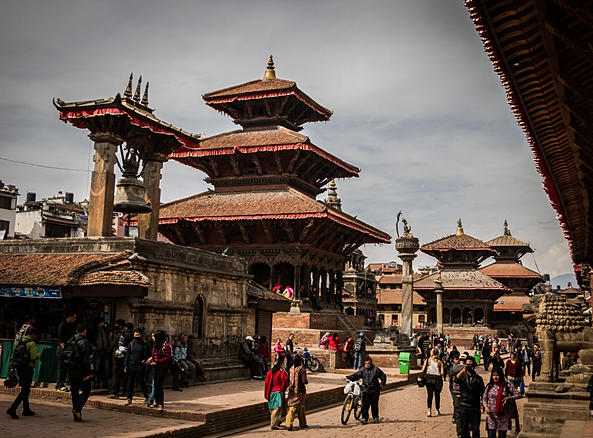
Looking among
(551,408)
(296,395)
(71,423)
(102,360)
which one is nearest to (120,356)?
(102,360)

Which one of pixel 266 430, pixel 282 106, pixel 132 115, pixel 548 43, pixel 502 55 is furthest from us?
pixel 282 106

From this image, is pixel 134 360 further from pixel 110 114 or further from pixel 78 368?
pixel 110 114

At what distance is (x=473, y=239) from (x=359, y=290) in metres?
17.3

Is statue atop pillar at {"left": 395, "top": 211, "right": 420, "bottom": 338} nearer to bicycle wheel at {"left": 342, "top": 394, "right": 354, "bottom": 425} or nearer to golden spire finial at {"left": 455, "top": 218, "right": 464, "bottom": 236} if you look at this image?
bicycle wheel at {"left": 342, "top": 394, "right": 354, "bottom": 425}

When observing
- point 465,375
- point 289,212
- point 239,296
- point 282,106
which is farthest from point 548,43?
point 282,106

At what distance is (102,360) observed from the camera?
13.9m

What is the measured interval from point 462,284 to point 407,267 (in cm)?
2739

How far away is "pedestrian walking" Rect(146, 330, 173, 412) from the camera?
12398 mm

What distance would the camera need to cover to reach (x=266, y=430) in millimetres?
13211

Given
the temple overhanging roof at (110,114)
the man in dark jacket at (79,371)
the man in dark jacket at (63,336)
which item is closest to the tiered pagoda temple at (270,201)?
the temple overhanging roof at (110,114)

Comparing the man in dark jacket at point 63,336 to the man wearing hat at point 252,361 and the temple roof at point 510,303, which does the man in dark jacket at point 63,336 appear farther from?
the temple roof at point 510,303

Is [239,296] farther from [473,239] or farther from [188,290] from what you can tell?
[473,239]

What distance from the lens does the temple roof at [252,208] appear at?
30.2 m

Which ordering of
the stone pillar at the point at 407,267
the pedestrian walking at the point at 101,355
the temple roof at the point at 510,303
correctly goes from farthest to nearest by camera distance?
the temple roof at the point at 510,303 → the stone pillar at the point at 407,267 → the pedestrian walking at the point at 101,355
